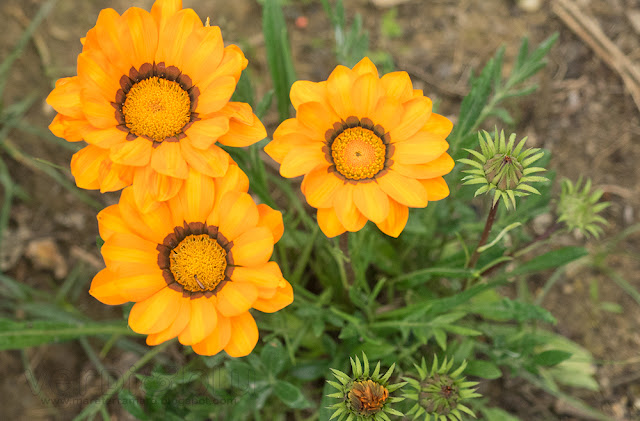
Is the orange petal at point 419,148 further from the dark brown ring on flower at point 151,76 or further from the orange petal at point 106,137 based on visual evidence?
the orange petal at point 106,137

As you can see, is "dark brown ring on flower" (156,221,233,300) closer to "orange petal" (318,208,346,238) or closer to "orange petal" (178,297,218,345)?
"orange petal" (178,297,218,345)

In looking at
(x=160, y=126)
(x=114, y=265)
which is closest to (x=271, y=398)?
(x=114, y=265)

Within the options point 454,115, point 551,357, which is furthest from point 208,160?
point 454,115

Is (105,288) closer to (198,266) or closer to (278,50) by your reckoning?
(198,266)

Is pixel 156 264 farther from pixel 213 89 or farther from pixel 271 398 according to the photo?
pixel 271 398

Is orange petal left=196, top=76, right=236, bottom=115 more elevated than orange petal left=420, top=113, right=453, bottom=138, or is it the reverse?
orange petal left=420, top=113, right=453, bottom=138

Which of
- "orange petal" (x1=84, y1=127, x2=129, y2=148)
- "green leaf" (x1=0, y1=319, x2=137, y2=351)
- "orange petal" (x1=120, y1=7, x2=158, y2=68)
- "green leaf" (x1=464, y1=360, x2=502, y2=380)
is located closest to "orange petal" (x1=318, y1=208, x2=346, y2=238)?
"orange petal" (x1=84, y1=127, x2=129, y2=148)
